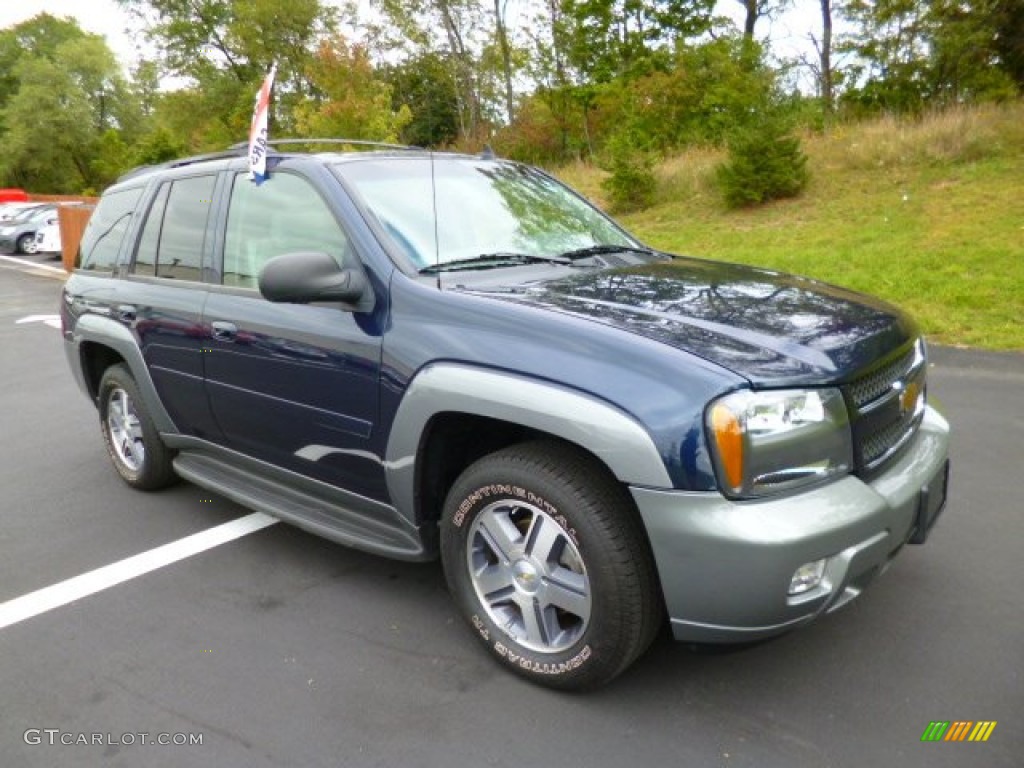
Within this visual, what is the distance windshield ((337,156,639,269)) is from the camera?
3.20 m

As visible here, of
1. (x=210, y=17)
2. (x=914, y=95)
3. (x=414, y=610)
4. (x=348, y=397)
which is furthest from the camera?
(x=210, y=17)

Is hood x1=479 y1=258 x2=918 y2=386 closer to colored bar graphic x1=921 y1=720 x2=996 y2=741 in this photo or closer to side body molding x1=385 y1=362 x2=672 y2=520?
side body molding x1=385 y1=362 x2=672 y2=520

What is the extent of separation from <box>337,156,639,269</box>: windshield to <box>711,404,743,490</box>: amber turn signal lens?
4.38ft

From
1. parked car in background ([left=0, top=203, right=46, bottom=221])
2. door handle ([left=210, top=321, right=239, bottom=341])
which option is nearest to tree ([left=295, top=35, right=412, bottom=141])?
parked car in background ([left=0, top=203, right=46, bottom=221])

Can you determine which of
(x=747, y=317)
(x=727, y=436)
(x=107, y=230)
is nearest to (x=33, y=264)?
(x=107, y=230)

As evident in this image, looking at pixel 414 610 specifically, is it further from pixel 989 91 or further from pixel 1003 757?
pixel 989 91

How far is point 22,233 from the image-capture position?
22.5 m

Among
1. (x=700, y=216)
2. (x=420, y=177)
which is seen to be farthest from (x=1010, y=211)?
(x=420, y=177)

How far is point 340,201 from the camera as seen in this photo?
3.13 meters

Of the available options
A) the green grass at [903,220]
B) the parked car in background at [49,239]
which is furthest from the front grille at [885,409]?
the parked car in background at [49,239]

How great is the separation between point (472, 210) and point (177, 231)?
1575mm

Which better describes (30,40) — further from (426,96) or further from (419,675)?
(419,675)

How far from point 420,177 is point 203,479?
1788mm

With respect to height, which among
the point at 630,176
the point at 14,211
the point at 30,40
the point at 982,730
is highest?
the point at 30,40
